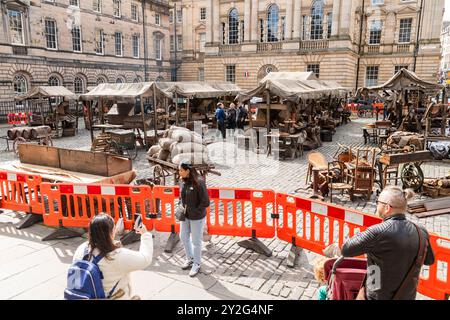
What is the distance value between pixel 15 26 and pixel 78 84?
26.8ft

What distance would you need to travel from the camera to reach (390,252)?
9.80 ft

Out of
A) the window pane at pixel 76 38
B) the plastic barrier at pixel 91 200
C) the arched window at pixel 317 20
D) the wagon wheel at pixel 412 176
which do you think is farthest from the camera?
the arched window at pixel 317 20

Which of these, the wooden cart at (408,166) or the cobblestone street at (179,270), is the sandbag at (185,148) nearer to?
the cobblestone street at (179,270)

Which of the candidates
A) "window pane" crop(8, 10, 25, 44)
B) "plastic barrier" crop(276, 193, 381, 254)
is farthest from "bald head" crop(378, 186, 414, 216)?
"window pane" crop(8, 10, 25, 44)

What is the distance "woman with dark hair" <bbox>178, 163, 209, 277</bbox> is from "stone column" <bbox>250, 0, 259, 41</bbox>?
37548 millimetres

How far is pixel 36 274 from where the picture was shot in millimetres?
5566

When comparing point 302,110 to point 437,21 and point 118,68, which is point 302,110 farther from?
point 118,68

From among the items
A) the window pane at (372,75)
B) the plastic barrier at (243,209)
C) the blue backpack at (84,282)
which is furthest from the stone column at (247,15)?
the blue backpack at (84,282)

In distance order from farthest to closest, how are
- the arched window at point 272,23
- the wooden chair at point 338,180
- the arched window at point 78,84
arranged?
the arched window at point 272,23 → the arched window at point 78,84 → the wooden chair at point 338,180

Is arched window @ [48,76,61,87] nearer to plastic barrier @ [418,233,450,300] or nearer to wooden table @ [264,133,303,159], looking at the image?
wooden table @ [264,133,303,159]

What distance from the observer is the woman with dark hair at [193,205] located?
17.3ft

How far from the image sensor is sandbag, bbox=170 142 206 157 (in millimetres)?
10094

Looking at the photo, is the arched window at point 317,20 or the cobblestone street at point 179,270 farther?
the arched window at point 317,20

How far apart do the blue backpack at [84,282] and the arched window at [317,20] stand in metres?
39.3
